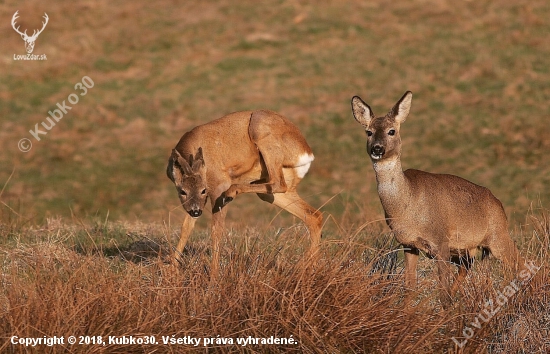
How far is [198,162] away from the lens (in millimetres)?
9734

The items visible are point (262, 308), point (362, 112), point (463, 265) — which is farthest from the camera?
point (362, 112)

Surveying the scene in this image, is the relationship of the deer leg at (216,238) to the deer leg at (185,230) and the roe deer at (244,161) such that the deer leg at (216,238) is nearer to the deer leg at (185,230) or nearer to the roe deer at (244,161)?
the roe deer at (244,161)

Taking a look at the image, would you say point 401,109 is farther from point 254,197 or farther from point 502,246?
point 254,197

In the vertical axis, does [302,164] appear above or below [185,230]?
above

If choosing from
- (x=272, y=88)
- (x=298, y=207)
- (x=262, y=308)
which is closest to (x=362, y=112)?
(x=298, y=207)

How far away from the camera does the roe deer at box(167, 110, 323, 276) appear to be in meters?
9.91

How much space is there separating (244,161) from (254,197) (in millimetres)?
13966

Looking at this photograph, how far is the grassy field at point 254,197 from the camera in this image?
709 centimetres

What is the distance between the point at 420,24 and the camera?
36.5 m

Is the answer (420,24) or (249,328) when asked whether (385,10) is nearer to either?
(420,24)

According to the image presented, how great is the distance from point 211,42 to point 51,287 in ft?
98.1

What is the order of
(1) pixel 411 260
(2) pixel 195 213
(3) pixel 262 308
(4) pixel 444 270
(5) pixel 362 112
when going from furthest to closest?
(2) pixel 195 213 < (5) pixel 362 112 < (1) pixel 411 260 < (4) pixel 444 270 < (3) pixel 262 308

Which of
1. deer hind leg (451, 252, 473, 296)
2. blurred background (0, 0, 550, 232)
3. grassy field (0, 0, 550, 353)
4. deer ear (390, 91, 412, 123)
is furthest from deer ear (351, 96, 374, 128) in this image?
blurred background (0, 0, 550, 232)

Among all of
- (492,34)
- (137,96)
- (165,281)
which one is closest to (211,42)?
(137,96)
